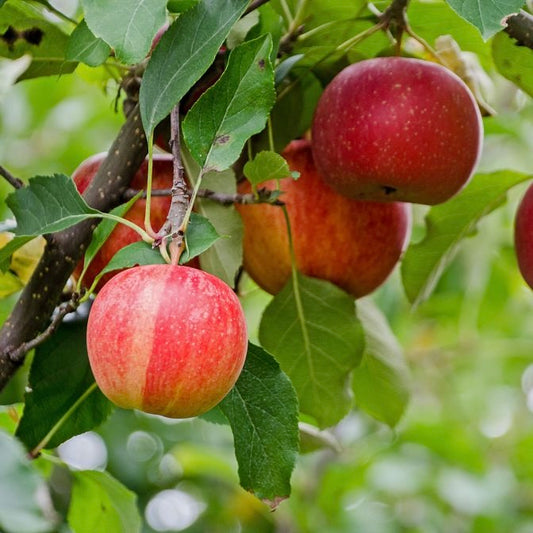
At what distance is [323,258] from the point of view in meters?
1.25

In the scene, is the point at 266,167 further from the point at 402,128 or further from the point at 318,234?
the point at 318,234

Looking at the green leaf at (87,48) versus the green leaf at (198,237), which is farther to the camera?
the green leaf at (87,48)

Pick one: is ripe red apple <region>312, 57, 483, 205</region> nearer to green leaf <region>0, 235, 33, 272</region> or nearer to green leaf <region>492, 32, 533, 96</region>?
green leaf <region>492, 32, 533, 96</region>

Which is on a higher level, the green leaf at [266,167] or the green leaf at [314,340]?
the green leaf at [266,167]

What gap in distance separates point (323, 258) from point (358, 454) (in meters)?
1.59

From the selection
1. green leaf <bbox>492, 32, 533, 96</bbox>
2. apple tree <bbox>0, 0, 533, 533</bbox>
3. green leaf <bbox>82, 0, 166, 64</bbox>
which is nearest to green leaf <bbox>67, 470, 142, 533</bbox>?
apple tree <bbox>0, 0, 533, 533</bbox>

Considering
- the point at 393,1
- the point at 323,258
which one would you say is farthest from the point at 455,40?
the point at 323,258

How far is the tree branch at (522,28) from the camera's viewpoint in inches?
42.4

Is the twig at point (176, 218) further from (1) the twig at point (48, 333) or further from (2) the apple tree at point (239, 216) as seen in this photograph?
(1) the twig at point (48, 333)

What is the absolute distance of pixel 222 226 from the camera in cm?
107

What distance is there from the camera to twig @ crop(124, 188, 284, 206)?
1.00 metres

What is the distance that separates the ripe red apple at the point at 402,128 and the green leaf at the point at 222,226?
13 centimetres

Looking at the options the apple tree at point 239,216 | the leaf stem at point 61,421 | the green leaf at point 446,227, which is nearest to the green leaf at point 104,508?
the apple tree at point 239,216

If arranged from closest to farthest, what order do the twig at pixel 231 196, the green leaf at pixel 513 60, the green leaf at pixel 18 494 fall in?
the green leaf at pixel 18 494 → the twig at pixel 231 196 → the green leaf at pixel 513 60
